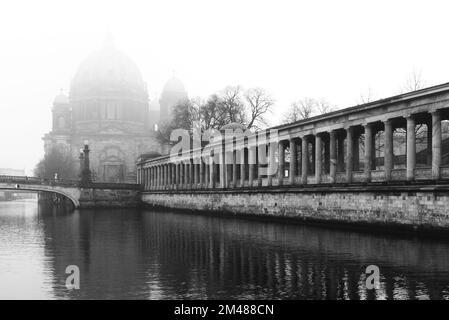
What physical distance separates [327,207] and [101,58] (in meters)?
→ 115

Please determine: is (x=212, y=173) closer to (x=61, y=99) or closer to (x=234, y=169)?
(x=234, y=169)

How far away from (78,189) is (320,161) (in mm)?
48361

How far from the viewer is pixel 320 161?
40.8 m

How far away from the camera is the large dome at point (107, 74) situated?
139 m

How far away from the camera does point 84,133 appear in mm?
140250

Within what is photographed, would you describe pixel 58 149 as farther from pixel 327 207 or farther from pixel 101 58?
pixel 327 207

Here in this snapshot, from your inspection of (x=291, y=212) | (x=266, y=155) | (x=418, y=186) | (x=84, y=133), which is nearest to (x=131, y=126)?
(x=84, y=133)

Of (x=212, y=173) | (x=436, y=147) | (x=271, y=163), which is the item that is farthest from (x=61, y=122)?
(x=436, y=147)

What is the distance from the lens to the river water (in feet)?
46.5

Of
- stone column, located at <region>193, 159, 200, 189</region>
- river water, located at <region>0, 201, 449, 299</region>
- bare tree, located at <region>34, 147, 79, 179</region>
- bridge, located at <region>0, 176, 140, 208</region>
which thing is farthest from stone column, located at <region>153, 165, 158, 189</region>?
river water, located at <region>0, 201, 449, 299</region>

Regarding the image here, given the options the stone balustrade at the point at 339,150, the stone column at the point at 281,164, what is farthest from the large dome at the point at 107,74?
the stone column at the point at 281,164

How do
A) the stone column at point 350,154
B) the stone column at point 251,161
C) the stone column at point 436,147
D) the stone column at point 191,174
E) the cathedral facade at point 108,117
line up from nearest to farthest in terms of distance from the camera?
the stone column at point 436,147, the stone column at point 350,154, the stone column at point 251,161, the stone column at point 191,174, the cathedral facade at point 108,117

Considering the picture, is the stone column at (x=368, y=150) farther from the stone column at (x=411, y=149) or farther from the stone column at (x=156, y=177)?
the stone column at (x=156, y=177)

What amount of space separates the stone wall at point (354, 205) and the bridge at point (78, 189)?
32101mm
